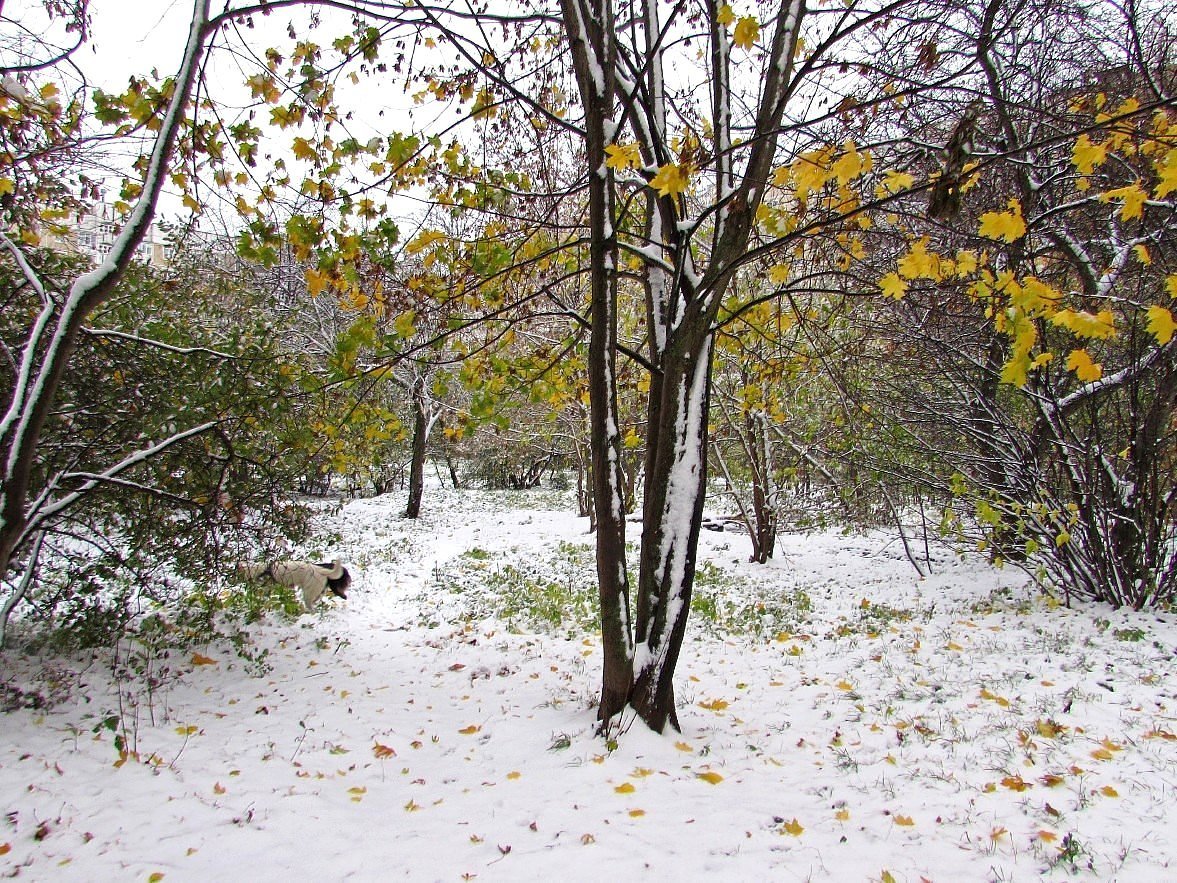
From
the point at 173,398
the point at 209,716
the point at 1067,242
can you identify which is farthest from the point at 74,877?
the point at 1067,242

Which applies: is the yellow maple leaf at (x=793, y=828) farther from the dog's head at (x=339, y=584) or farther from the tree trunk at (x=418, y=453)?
the tree trunk at (x=418, y=453)

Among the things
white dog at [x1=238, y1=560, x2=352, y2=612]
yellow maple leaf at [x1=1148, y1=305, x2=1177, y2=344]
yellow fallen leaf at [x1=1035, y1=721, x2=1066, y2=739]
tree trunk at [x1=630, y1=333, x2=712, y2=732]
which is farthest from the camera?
white dog at [x1=238, y1=560, x2=352, y2=612]

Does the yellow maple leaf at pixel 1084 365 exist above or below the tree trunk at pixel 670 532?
above

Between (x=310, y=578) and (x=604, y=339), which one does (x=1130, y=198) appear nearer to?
(x=604, y=339)

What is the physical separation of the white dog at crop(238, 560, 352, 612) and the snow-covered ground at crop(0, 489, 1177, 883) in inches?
30.8

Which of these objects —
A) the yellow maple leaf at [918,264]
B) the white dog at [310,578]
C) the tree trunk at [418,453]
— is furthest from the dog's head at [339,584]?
the tree trunk at [418,453]

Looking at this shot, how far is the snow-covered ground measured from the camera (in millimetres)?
2803

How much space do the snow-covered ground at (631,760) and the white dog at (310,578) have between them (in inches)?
30.8

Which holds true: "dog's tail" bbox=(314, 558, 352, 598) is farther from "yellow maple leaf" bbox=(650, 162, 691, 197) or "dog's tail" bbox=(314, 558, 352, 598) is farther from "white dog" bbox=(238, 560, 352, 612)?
"yellow maple leaf" bbox=(650, 162, 691, 197)

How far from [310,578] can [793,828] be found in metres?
7.02

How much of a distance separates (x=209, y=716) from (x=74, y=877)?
2.01 metres

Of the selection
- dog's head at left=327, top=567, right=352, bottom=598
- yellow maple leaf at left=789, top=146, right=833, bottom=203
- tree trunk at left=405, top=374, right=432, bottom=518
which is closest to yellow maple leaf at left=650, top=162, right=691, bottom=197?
yellow maple leaf at left=789, top=146, right=833, bottom=203

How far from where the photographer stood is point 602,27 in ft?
13.3

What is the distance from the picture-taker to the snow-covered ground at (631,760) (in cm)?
280
